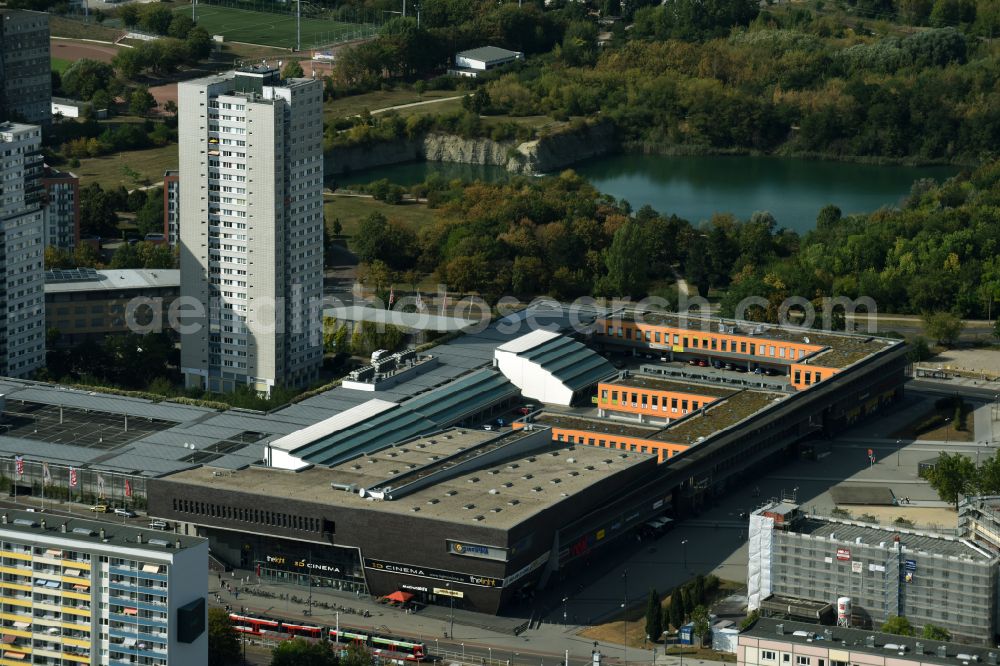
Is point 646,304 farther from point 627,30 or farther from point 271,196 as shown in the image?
point 627,30

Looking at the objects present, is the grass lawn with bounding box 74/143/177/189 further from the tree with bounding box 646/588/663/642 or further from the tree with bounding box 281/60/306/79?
the tree with bounding box 646/588/663/642

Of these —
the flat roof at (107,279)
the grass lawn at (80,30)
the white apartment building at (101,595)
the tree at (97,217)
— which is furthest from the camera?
the grass lawn at (80,30)

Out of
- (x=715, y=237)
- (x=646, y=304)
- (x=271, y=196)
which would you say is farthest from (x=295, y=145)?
(x=715, y=237)

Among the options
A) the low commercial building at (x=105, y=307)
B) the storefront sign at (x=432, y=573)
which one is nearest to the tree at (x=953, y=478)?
the storefront sign at (x=432, y=573)

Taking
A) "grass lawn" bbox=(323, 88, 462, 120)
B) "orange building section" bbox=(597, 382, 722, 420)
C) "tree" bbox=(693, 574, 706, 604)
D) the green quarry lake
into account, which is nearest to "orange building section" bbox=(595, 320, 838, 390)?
"orange building section" bbox=(597, 382, 722, 420)

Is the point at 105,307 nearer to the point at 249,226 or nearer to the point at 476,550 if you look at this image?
the point at 249,226

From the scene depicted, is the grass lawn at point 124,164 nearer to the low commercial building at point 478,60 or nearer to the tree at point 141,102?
the tree at point 141,102

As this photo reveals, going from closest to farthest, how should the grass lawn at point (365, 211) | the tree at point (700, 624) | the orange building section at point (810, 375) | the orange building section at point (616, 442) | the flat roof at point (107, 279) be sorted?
1. the tree at point (700, 624)
2. the orange building section at point (616, 442)
3. the orange building section at point (810, 375)
4. the flat roof at point (107, 279)
5. the grass lawn at point (365, 211)
